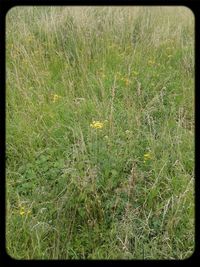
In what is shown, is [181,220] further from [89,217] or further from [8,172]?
[8,172]

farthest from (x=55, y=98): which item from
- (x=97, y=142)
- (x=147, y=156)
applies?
(x=147, y=156)

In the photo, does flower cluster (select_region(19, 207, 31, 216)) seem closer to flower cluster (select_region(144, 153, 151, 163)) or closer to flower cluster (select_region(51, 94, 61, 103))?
flower cluster (select_region(144, 153, 151, 163))

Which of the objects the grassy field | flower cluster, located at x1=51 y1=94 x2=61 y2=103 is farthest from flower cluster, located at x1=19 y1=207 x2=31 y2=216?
flower cluster, located at x1=51 y1=94 x2=61 y2=103

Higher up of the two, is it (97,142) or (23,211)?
(97,142)

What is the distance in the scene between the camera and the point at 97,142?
2.65 meters

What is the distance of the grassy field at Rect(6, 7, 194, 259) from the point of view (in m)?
2.19

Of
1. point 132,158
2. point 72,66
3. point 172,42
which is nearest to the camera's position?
point 132,158

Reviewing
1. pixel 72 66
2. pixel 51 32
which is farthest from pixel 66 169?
pixel 51 32

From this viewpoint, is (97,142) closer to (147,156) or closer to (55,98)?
(147,156)

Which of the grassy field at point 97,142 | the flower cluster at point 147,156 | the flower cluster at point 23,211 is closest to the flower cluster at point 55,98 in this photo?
the grassy field at point 97,142

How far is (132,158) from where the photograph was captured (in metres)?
2.64

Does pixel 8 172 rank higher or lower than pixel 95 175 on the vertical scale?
lower

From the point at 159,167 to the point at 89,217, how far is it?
0.56 m

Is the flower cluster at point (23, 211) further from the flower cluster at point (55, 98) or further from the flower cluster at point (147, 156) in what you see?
the flower cluster at point (55, 98)
